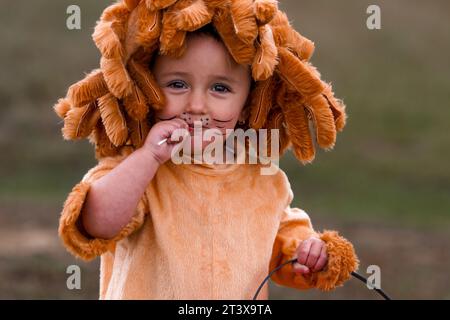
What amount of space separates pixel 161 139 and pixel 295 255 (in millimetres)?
588

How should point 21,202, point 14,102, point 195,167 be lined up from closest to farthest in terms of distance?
1. point 195,167
2. point 21,202
3. point 14,102

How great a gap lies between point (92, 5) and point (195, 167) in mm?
12742

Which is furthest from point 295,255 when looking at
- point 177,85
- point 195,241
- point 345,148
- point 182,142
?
point 345,148

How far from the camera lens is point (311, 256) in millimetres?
2820

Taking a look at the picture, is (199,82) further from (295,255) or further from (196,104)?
(295,255)

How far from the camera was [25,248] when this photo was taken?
7520mm

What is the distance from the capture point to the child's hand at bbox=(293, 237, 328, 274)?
2.82m

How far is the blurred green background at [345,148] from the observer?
7.22m

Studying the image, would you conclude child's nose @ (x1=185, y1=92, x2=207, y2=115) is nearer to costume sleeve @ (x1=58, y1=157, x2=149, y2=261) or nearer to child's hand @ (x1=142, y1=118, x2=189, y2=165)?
child's hand @ (x1=142, y1=118, x2=189, y2=165)

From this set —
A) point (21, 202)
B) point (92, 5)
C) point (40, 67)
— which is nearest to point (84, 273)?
point (21, 202)

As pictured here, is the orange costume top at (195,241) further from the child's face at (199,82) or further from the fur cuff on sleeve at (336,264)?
the child's face at (199,82)

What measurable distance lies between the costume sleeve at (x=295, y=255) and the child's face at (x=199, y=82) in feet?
1.46

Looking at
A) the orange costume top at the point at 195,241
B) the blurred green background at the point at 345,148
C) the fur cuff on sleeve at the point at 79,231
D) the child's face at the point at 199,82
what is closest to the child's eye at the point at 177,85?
the child's face at the point at 199,82

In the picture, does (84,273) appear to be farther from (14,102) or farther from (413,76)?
(413,76)
